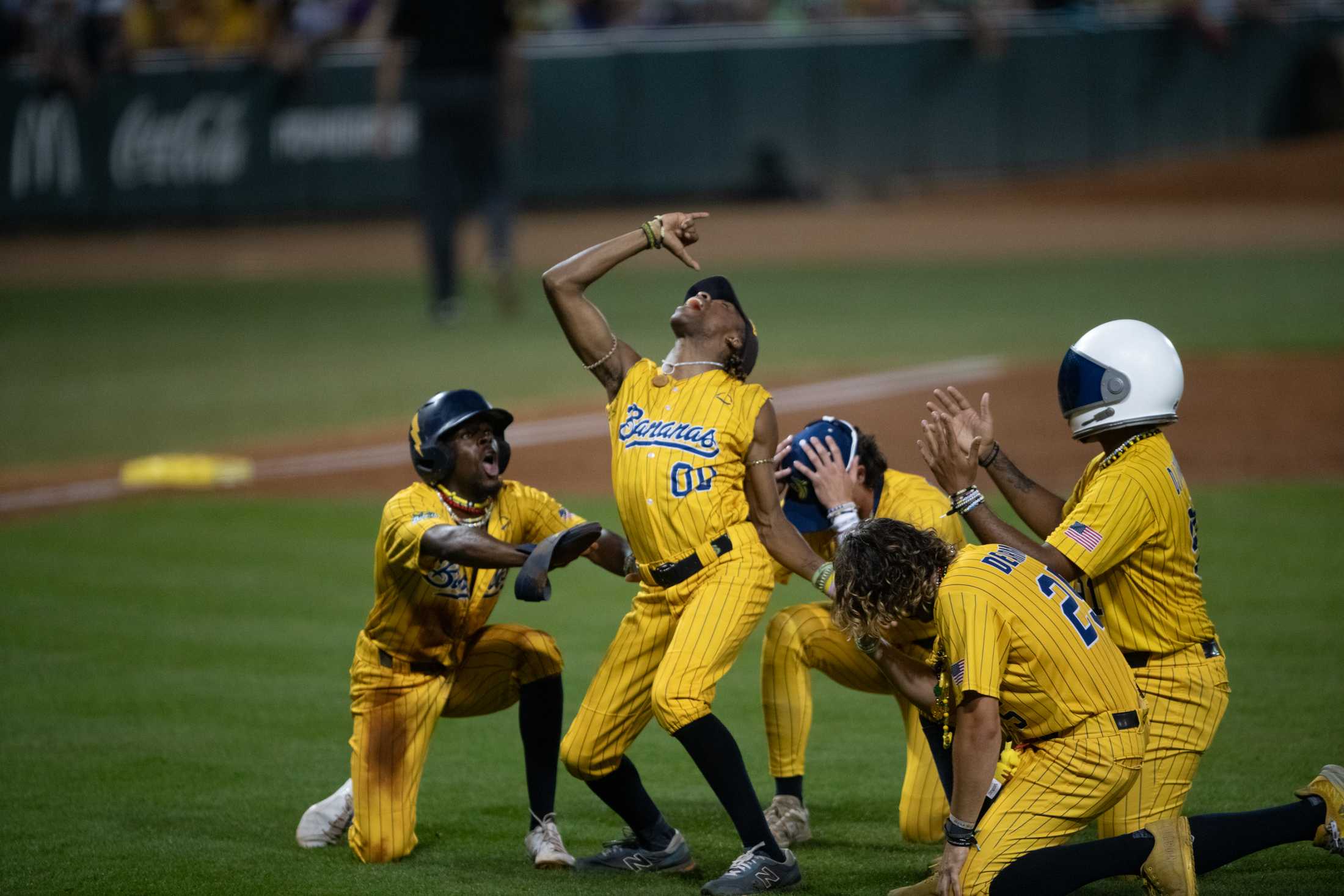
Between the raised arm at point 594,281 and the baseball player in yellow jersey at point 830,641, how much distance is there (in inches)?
26.3

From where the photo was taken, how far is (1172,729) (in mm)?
4637

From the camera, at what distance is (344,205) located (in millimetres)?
23484

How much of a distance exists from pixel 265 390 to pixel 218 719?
7574 millimetres

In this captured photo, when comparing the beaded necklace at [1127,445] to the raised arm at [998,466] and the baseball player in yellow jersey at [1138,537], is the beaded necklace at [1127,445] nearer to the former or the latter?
the baseball player in yellow jersey at [1138,537]

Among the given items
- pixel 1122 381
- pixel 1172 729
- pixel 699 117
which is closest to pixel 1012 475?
pixel 1122 381

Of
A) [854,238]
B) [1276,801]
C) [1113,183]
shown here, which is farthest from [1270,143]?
[1276,801]

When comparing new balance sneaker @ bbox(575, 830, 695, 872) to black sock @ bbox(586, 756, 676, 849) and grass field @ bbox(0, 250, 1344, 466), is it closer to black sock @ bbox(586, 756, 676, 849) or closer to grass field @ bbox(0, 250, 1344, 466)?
black sock @ bbox(586, 756, 676, 849)

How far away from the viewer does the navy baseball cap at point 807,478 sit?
5438 mm

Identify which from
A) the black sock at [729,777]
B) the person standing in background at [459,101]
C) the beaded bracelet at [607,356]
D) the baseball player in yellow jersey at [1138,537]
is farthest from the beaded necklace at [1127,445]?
the person standing in background at [459,101]

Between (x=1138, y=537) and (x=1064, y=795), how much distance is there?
0.78 meters

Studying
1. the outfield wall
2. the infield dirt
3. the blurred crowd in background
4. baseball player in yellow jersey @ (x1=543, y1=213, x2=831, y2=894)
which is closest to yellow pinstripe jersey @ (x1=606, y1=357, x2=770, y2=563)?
baseball player in yellow jersey @ (x1=543, y1=213, x2=831, y2=894)

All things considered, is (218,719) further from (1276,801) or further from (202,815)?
(1276,801)

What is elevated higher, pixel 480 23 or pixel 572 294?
pixel 480 23

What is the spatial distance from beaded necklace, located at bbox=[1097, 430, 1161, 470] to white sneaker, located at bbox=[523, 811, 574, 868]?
2.08m
